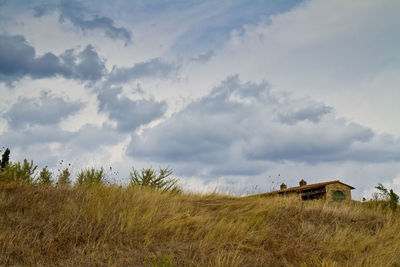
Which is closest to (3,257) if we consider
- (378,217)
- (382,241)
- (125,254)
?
(125,254)

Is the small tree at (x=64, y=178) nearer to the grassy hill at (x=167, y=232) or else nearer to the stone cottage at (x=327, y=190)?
the grassy hill at (x=167, y=232)

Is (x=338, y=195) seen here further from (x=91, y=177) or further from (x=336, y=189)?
(x=91, y=177)

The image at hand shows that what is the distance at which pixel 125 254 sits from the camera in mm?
5789

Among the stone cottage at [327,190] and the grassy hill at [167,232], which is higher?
the stone cottage at [327,190]

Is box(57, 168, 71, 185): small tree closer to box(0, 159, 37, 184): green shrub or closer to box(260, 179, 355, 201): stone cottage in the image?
box(0, 159, 37, 184): green shrub

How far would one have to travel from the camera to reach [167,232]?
7.00m

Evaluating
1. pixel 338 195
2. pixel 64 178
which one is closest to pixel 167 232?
pixel 64 178

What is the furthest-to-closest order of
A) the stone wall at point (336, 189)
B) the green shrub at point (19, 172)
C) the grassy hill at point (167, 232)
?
the stone wall at point (336, 189)
the green shrub at point (19, 172)
the grassy hill at point (167, 232)

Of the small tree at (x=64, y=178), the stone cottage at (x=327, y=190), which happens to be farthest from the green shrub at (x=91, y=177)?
the stone cottage at (x=327, y=190)

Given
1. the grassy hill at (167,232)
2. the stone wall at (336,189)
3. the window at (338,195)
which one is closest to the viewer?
the grassy hill at (167,232)

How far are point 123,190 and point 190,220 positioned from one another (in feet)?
9.86

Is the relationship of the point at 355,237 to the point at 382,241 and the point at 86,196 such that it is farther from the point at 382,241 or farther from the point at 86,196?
the point at 86,196

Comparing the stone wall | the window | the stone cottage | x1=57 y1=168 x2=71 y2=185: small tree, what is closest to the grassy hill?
x1=57 y1=168 x2=71 y2=185: small tree

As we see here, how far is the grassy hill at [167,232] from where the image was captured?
577cm
